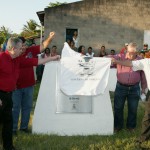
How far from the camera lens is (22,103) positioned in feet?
24.0

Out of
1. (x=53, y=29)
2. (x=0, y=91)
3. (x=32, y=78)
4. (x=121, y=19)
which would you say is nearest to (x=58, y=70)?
(x=32, y=78)

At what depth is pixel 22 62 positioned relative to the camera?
246 inches

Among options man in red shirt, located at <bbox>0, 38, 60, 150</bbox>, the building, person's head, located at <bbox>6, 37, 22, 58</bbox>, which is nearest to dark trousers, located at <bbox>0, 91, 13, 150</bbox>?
man in red shirt, located at <bbox>0, 38, 60, 150</bbox>

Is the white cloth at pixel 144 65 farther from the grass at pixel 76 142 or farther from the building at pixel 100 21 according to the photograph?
the building at pixel 100 21

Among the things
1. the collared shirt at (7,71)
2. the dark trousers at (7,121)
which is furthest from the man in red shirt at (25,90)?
the collared shirt at (7,71)

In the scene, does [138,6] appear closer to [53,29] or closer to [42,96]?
[53,29]

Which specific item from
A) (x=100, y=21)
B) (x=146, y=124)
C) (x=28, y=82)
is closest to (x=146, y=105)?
(x=146, y=124)

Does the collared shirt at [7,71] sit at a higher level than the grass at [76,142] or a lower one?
higher

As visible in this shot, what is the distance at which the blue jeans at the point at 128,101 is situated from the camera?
752 cm

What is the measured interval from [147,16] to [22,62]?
16939 mm

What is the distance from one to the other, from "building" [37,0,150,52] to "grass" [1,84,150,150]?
46.2ft

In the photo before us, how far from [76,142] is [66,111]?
90 centimetres

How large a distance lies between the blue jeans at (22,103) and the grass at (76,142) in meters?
0.31

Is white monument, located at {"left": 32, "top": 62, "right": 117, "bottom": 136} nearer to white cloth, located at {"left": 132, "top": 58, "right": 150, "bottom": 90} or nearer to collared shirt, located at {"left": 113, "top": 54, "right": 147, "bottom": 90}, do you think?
collared shirt, located at {"left": 113, "top": 54, "right": 147, "bottom": 90}
